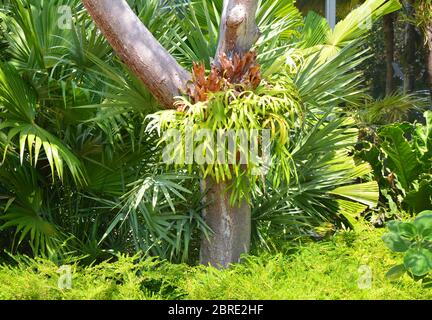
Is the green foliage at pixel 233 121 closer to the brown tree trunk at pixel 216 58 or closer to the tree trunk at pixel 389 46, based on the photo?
the brown tree trunk at pixel 216 58

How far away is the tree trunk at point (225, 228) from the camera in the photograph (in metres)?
4.89

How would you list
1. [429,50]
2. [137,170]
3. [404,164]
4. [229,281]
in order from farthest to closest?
1. [429,50]
2. [404,164]
3. [137,170]
4. [229,281]

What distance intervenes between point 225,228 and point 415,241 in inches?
50.2

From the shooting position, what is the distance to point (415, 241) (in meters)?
3.97

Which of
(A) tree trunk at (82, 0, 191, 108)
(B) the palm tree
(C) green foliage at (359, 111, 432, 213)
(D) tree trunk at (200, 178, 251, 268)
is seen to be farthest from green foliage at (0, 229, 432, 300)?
(C) green foliage at (359, 111, 432, 213)

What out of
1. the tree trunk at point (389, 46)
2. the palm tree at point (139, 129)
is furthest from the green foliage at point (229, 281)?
the tree trunk at point (389, 46)

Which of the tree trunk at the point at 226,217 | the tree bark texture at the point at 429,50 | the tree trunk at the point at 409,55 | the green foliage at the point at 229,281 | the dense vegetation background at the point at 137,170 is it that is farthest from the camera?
the tree trunk at the point at 409,55

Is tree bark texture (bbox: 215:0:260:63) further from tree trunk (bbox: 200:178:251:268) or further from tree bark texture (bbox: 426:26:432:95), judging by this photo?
tree bark texture (bbox: 426:26:432:95)

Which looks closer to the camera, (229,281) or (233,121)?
(229,281)

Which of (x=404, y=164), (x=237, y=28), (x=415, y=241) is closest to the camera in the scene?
(x=415, y=241)

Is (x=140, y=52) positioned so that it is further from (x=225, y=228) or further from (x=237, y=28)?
(x=225, y=228)

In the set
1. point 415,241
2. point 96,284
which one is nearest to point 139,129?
point 96,284

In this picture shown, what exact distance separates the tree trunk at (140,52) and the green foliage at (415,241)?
146 cm
